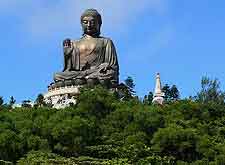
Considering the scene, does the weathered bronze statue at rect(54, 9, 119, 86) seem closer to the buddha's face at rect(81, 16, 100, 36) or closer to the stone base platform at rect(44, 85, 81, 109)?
the buddha's face at rect(81, 16, 100, 36)

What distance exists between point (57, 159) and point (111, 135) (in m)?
4.19

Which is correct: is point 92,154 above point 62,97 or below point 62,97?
below

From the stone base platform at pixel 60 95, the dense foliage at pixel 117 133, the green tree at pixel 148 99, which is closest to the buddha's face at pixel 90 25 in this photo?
the stone base platform at pixel 60 95

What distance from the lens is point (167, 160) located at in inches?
758

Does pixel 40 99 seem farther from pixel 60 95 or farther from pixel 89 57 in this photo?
pixel 89 57

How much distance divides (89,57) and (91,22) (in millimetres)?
1584

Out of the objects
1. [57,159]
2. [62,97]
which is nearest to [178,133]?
[57,159]

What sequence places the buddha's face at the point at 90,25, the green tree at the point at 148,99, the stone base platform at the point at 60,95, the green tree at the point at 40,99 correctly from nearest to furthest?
the green tree at the point at 148,99
the green tree at the point at 40,99
the stone base platform at the point at 60,95
the buddha's face at the point at 90,25

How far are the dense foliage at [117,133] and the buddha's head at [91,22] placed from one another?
11.0 m

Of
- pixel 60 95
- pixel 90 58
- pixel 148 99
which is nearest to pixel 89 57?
pixel 90 58

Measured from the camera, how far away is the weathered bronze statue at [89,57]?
3209 cm

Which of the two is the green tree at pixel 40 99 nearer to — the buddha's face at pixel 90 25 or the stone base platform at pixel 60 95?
the stone base platform at pixel 60 95

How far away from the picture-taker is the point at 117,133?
21.2 meters

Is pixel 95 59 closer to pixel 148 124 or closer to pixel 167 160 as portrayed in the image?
pixel 148 124
